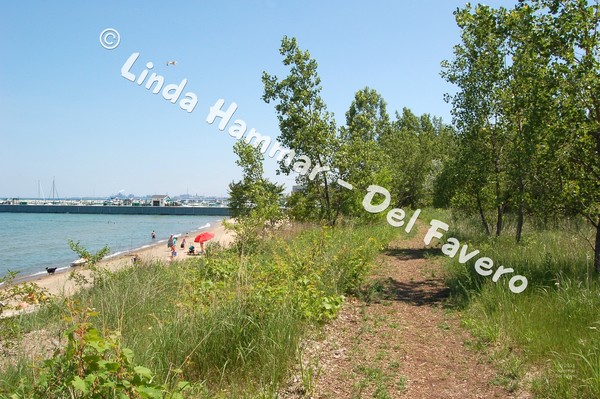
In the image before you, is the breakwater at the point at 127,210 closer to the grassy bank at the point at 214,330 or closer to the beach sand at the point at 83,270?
the beach sand at the point at 83,270

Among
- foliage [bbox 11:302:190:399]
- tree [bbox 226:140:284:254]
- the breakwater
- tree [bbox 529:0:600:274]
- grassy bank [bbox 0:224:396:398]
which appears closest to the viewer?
foliage [bbox 11:302:190:399]

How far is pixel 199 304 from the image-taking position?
5.41m

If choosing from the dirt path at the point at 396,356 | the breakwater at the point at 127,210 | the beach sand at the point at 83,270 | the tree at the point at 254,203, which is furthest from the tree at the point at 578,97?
the breakwater at the point at 127,210

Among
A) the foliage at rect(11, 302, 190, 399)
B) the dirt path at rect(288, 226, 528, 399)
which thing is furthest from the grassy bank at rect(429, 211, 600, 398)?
the foliage at rect(11, 302, 190, 399)

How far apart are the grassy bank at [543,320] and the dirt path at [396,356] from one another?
296 mm

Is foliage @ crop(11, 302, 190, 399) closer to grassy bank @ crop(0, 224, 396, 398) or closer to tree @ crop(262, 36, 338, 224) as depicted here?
grassy bank @ crop(0, 224, 396, 398)

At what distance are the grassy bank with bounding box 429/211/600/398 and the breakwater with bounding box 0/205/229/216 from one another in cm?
12917

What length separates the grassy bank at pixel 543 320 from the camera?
4320mm

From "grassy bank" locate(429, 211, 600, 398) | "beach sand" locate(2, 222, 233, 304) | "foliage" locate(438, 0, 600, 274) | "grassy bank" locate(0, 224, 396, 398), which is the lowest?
"beach sand" locate(2, 222, 233, 304)

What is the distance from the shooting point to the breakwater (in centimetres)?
13575

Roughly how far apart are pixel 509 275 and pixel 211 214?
131 metres

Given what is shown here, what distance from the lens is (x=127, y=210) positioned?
138m

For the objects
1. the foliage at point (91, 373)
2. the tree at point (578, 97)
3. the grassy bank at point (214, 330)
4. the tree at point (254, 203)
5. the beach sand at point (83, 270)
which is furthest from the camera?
the tree at point (254, 203)

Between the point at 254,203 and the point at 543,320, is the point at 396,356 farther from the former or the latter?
the point at 254,203
